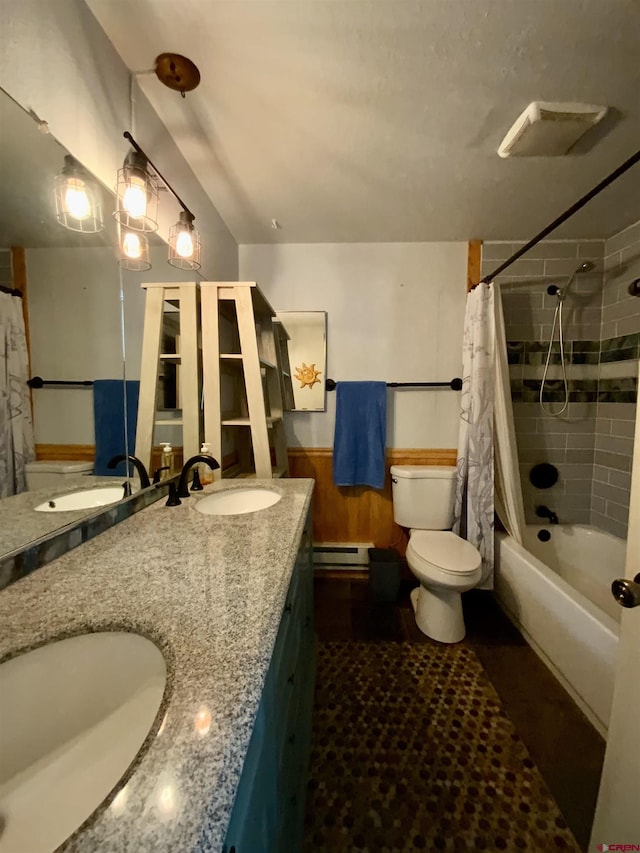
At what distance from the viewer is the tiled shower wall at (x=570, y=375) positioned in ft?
6.83

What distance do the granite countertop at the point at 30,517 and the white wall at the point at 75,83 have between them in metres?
0.86

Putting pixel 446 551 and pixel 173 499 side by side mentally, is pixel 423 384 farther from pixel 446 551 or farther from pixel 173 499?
pixel 173 499

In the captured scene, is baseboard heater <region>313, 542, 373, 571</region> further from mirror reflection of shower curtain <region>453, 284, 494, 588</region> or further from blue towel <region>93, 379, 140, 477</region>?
blue towel <region>93, 379, 140, 477</region>

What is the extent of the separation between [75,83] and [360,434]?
6.10 ft

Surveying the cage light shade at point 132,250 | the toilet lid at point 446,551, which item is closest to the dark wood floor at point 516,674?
the toilet lid at point 446,551

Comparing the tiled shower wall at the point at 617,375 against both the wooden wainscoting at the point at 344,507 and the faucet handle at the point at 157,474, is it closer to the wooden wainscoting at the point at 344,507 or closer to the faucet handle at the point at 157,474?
the wooden wainscoting at the point at 344,507

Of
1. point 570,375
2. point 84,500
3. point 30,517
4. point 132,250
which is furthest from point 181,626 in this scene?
point 570,375

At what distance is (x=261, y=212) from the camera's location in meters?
1.83

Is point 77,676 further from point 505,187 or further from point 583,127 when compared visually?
point 505,187

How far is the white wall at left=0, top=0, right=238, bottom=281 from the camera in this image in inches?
28.1

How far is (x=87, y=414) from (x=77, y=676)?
2.14ft

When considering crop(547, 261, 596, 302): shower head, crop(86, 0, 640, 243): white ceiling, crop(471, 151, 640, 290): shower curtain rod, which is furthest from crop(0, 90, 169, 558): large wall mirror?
crop(547, 261, 596, 302): shower head

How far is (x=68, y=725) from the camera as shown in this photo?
1.72 feet

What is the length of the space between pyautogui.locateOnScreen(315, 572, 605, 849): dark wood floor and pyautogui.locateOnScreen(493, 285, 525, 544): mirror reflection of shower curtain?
0.54m
